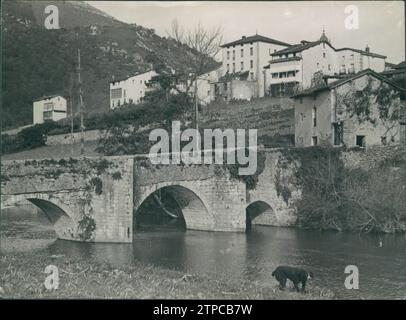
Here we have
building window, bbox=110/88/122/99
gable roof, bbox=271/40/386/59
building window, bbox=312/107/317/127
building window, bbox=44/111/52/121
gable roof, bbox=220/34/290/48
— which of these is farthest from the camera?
building window, bbox=44/111/52/121

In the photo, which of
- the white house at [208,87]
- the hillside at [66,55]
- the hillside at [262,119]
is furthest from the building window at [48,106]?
the hillside at [262,119]

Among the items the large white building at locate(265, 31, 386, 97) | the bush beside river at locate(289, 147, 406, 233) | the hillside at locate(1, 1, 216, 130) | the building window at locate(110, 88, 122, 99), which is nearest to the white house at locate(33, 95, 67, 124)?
the hillside at locate(1, 1, 216, 130)

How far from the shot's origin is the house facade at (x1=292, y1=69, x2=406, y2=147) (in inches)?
1356

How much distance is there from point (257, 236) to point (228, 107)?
19.1 meters

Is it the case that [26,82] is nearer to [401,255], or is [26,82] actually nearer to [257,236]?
[257,236]

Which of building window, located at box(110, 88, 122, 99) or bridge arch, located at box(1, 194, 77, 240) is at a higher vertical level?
building window, located at box(110, 88, 122, 99)

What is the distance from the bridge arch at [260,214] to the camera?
33000 millimetres

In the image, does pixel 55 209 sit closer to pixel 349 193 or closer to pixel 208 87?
pixel 349 193

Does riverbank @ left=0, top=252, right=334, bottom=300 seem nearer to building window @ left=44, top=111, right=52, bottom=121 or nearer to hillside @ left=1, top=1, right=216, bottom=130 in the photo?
hillside @ left=1, top=1, right=216, bottom=130

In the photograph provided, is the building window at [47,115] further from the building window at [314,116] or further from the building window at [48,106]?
the building window at [314,116]

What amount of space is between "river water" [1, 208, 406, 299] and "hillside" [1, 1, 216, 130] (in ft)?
49.6

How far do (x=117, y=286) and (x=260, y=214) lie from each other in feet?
69.6

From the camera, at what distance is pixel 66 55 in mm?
46781

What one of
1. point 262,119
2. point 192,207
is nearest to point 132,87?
point 262,119
